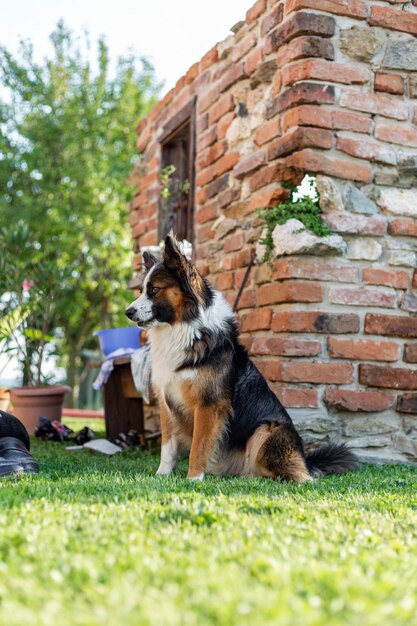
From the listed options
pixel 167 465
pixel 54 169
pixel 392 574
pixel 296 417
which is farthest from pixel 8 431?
pixel 54 169

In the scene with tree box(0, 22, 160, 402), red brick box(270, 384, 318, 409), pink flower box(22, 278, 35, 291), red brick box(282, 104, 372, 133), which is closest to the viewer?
red brick box(270, 384, 318, 409)

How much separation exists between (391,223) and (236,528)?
8.78 ft

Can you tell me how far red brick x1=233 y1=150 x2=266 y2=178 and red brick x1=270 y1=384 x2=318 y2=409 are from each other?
151 cm

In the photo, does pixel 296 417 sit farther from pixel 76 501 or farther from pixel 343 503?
pixel 76 501

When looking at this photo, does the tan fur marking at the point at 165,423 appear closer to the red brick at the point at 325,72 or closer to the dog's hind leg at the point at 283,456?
the dog's hind leg at the point at 283,456

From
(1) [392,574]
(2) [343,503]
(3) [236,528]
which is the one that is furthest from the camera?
(2) [343,503]

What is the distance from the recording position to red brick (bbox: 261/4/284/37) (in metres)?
4.32

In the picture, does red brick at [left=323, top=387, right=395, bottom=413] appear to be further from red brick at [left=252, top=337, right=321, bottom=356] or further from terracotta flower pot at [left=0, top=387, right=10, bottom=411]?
terracotta flower pot at [left=0, top=387, right=10, bottom=411]

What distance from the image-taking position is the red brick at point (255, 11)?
4562 millimetres

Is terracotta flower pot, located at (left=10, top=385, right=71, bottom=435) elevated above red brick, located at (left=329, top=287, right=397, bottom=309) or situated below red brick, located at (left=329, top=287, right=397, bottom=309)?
below

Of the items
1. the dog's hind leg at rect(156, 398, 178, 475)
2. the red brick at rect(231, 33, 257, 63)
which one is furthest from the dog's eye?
the red brick at rect(231, 33, 257, 63)

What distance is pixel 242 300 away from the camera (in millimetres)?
4566

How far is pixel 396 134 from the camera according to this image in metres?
4.25

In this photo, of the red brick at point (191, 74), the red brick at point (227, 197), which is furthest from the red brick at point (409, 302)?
the red brick at point (191, 74)
